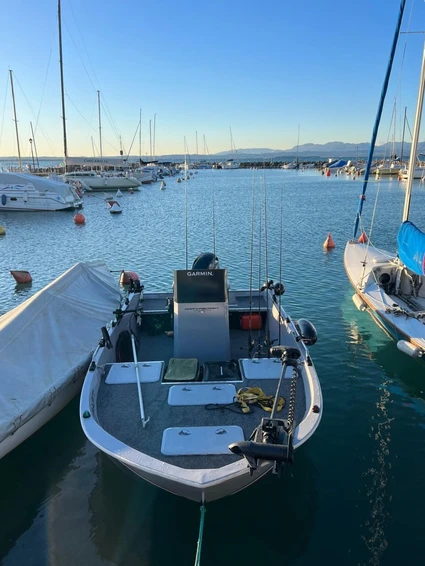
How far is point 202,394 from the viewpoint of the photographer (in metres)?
6.78

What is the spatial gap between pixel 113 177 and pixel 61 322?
61212mm

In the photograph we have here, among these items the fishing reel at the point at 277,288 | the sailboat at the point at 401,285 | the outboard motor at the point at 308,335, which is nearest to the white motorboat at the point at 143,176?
the sailboat at the point at 401,285

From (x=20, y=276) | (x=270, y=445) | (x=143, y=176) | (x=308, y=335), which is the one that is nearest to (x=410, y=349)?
(x=308, y=335)

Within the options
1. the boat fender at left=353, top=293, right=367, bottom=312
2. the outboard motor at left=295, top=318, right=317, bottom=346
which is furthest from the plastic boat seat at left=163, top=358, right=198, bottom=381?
the boat fender at left=353, top=293, right=367, bottom=312

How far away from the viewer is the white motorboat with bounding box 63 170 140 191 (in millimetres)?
64688

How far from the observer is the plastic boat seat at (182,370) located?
289 inches

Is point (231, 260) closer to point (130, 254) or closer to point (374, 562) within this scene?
point (130, 254)

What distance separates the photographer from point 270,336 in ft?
33.3

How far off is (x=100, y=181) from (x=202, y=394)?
64165 mm

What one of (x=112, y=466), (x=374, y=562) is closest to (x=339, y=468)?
(x=374, y=562)

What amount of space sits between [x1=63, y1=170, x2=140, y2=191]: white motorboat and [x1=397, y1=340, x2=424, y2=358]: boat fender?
200ft

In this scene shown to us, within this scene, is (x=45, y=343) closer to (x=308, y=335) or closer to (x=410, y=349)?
(x=308, y=335)

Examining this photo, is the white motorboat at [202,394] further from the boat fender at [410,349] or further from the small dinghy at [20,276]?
the small dinghy at [20,276]

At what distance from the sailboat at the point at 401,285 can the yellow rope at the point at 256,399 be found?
5052 millimetres
